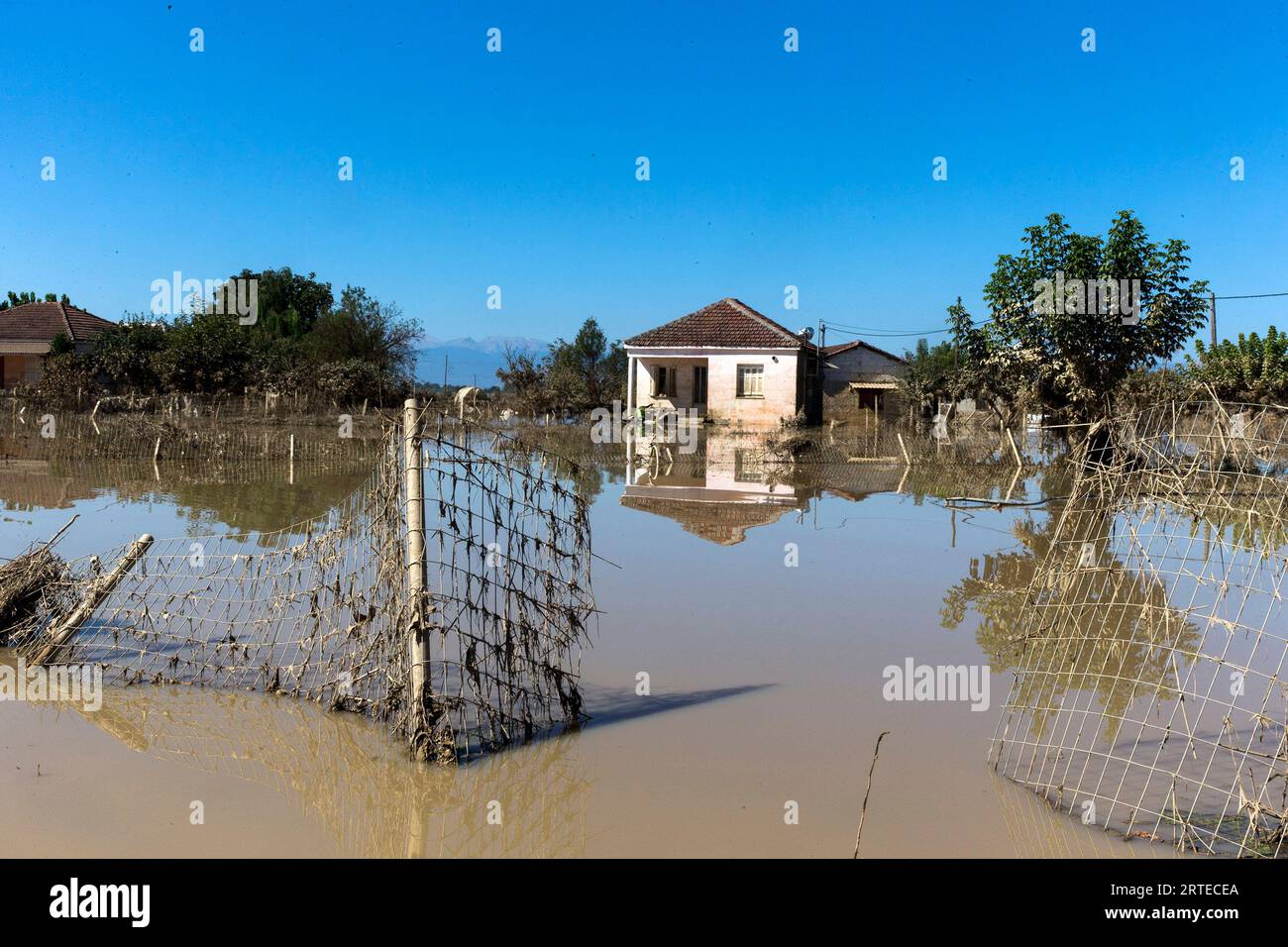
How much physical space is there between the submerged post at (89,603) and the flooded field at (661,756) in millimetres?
690

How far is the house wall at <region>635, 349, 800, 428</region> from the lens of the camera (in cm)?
3275

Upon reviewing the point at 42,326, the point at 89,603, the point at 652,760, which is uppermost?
the point at 42,326

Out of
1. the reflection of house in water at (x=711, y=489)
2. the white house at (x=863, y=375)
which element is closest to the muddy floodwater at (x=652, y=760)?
the reflection of house in water at (x=711, y=489)

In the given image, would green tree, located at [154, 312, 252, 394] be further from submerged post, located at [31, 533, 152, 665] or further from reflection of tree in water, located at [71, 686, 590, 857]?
reflection of tree in water, located at [71, 686, 590, 857]

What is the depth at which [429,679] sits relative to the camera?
18.7 ft

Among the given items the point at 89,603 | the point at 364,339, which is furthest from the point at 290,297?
the point at 89,603

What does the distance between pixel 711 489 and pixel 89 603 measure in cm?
1330

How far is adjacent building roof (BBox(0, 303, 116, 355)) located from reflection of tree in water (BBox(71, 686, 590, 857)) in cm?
3654

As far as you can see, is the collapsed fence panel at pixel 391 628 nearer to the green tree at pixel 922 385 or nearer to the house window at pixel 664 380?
the green tree at pixel 922 385

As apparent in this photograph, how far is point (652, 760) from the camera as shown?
19.5 ft

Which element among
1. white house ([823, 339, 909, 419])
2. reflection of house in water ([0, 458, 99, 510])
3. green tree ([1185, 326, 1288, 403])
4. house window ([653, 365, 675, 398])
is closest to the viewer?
reflection of house in water ([0, 458, 99, 510])

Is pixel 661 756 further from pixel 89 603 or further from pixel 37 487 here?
pixel 37 487

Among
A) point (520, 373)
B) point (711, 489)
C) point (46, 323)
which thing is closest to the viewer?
point (711, 489)

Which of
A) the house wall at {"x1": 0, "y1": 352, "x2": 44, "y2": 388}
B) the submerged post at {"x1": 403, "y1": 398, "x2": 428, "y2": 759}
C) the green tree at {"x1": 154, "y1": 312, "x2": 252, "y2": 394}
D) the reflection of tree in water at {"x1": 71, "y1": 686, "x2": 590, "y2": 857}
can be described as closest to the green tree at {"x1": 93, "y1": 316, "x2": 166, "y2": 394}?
the green tree at {"x1": 154, "y1": 312, "x2": 252, "y2": 394}
